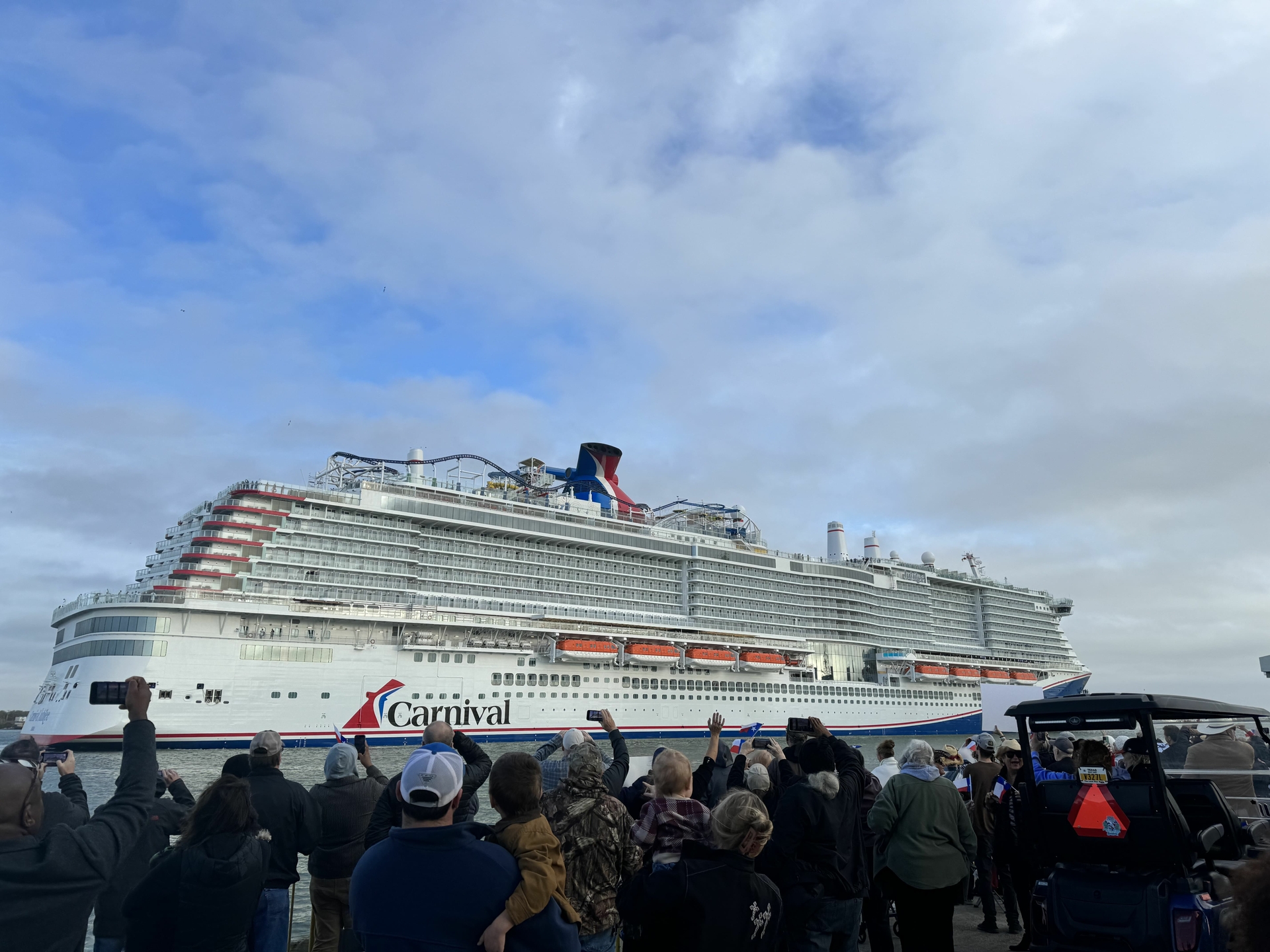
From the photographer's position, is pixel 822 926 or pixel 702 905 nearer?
pixel 702 905

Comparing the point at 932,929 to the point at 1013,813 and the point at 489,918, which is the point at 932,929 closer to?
the point at 1013,813

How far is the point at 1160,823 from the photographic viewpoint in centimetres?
487

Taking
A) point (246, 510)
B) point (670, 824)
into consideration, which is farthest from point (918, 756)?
point (246, 510)

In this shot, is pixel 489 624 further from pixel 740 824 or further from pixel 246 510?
pixel 740 824

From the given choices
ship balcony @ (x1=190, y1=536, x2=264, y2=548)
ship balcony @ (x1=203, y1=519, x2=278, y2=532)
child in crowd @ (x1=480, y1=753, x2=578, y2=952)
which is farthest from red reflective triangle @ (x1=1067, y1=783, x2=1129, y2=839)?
ship balcony @ (x1=203, y1=519, x2=278, y2=532)

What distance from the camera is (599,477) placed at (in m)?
57.4

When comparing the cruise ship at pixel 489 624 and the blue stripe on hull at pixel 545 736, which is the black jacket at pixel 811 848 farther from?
the cruise ship at pixel 489 624

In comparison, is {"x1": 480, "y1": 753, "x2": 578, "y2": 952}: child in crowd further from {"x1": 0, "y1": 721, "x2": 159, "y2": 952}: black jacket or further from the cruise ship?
the cruise ship

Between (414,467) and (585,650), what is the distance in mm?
15493

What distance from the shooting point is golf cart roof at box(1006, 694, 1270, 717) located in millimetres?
5141

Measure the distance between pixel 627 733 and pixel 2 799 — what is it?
44899 millimetres

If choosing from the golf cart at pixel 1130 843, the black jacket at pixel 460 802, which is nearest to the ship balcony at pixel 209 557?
the black jacket at pixel 460 802

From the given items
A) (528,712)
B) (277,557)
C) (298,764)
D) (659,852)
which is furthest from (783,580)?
(659,852)

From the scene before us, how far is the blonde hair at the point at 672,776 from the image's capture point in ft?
14.1
